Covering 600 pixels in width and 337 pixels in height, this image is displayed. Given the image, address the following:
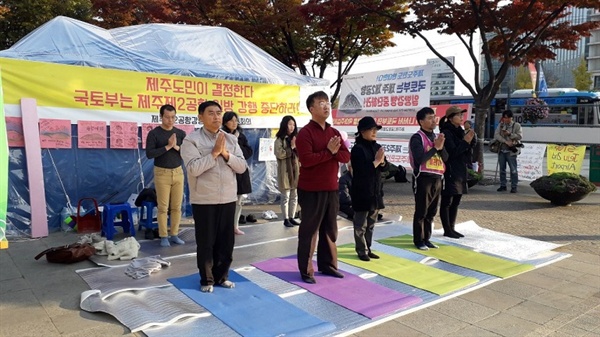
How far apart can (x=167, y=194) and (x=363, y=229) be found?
241 centimetres

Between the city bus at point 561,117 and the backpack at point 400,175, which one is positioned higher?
the city bus at point 561,117

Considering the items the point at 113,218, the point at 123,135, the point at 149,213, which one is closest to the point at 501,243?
the point at 149,213

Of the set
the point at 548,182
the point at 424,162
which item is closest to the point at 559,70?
the point at 548,182

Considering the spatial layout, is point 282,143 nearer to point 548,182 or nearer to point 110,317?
point 110,317

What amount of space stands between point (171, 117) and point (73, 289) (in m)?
2.24

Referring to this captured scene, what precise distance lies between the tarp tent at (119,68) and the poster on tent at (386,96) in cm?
257

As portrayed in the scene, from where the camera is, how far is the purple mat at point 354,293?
3.71 meters

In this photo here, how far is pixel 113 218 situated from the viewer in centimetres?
599

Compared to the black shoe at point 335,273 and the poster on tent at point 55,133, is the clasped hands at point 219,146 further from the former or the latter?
the poster on tent at point 55,133

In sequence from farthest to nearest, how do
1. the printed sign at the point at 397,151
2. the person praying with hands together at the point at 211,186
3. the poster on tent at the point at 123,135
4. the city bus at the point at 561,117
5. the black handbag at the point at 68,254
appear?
1. the city bus at the point at 561,117
2. the printed sign at the point at 397,151
3. the poster on tent at the point at 123,135
4. the black handbag at the point at 68,254
5. the person praying with hands together at the point at 211,186

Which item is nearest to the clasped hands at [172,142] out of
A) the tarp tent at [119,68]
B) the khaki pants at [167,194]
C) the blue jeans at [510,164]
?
the khaki pants at [167,194]

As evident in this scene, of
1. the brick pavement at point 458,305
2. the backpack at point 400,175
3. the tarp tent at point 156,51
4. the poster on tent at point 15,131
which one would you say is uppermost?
the tarp tent at point 156,51

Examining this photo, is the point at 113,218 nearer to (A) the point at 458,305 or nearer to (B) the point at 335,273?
(B) the point at 335,273

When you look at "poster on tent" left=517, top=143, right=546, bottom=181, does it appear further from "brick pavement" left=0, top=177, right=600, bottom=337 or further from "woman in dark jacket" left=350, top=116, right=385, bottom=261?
"woman in dark jacket" left=350, top=116, right=385, bottom=261
